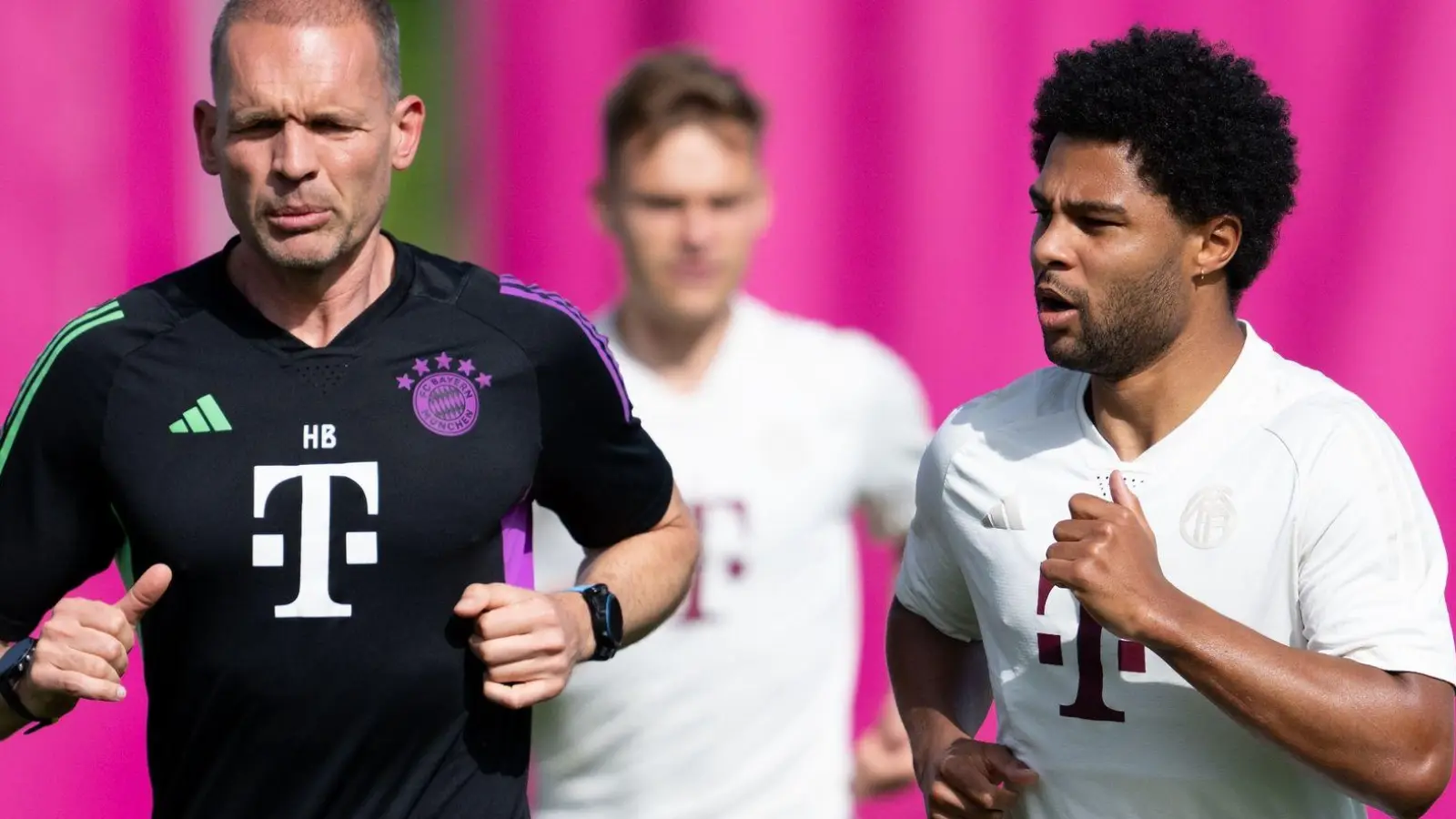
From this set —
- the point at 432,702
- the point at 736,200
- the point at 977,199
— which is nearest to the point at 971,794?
the point at 432,702

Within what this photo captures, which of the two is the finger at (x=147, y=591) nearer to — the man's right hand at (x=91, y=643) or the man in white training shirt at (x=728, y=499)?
the man's right hand at (x=91, y=643)

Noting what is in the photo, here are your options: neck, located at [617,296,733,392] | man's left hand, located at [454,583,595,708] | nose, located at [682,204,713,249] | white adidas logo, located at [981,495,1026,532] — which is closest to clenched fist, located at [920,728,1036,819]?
white adidas logo, located at [981,495,1026,532]

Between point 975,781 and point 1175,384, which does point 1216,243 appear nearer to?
point 1175,384

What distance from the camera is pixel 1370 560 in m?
2.06

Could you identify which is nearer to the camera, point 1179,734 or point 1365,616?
point 1365,616

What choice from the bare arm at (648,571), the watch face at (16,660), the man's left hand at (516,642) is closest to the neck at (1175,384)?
the bare arm at (648,571)

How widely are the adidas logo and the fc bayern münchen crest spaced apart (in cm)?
22

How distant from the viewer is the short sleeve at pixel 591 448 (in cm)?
243

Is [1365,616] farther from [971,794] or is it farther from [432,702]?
[432,702]

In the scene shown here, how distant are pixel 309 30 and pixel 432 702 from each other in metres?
0.86

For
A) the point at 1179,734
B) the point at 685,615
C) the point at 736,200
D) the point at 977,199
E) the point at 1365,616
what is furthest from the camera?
the point at 977,199

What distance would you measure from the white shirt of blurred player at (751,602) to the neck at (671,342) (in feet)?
0.08

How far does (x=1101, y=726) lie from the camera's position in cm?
224

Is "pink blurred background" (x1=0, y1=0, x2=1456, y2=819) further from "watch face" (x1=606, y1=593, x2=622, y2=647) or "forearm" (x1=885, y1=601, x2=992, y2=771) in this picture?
"watch face" (x1=606, y1=593, x2=622, y2=647)
